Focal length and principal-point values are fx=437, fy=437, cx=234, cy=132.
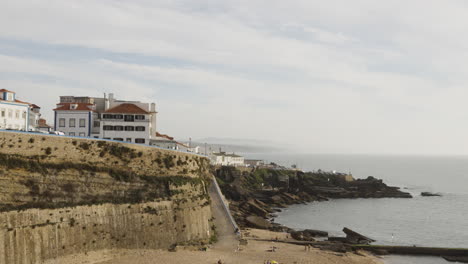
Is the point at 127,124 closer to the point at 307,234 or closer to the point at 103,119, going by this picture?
the point at 103,119

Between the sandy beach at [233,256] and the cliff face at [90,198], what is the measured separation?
2.95 ft

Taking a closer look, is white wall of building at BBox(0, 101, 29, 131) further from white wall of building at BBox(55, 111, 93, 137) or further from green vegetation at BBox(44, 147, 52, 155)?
green vegetation at BBox(44, 147, 52, 155)

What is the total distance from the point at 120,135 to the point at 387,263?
38.5 metres

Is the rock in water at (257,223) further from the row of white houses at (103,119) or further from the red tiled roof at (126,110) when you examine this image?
the red tiled roof at (126,110)

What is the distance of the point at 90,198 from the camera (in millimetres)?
44031

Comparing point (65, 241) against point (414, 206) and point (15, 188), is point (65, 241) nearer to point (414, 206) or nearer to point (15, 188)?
point (15, 188)

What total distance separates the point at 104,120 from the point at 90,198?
19090 mm

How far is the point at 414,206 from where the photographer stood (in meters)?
105

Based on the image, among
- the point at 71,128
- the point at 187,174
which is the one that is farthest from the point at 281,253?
the point at 71,128

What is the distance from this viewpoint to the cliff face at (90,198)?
126ft

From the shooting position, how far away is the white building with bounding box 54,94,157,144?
196ft

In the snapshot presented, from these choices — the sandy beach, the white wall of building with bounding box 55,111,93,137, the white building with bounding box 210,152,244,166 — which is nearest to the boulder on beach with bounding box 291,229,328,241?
the sandy beach

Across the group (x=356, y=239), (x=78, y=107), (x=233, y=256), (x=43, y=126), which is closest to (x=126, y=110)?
(x=78, y=107)

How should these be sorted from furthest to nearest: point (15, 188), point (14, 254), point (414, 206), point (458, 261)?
point (414, 206) → point (458, 261) → point (15, 188) → point (14, 254)
